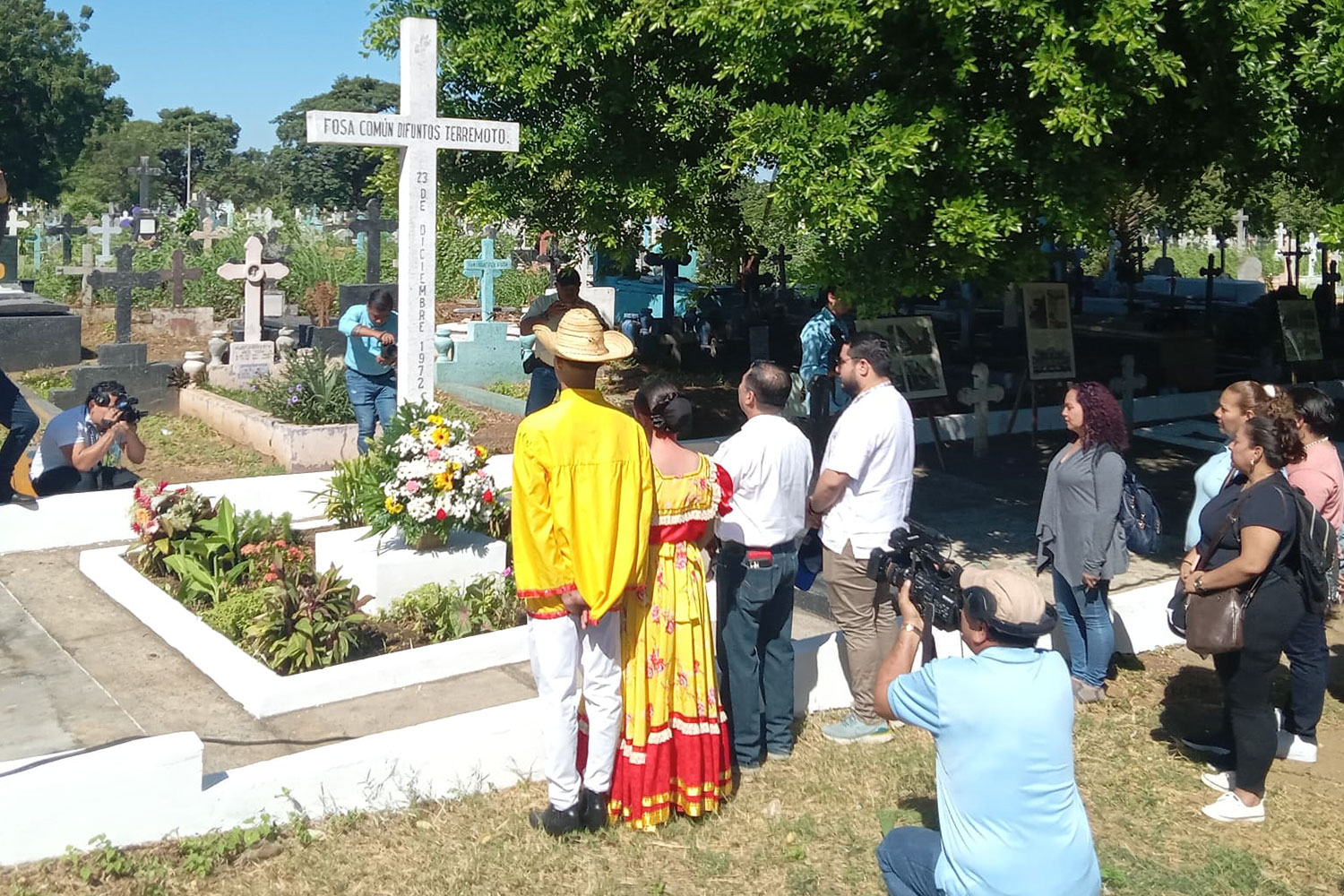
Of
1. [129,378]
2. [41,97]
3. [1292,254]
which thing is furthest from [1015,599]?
[41,97]

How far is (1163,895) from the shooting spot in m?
4.39

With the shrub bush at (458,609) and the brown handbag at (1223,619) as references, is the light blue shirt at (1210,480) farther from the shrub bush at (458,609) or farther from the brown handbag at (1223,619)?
the shrub bush at (458,609)

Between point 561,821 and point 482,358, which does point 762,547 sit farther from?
point 482,358

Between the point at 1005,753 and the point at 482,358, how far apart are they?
12188 millimetres

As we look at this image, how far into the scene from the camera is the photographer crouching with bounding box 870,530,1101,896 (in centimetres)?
326

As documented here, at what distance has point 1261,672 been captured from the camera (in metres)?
5.00

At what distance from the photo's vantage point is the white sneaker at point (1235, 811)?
196 inches

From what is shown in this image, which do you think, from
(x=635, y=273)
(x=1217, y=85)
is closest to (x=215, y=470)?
(x=1217, y=85)

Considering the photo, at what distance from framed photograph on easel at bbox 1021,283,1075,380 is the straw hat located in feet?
26.3

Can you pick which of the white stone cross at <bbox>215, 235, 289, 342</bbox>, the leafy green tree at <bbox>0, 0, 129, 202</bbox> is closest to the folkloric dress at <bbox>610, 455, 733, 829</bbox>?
the white stone cross at <bbox>215, 235, 289, 342</bbox>

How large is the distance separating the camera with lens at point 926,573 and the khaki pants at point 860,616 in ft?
1.75

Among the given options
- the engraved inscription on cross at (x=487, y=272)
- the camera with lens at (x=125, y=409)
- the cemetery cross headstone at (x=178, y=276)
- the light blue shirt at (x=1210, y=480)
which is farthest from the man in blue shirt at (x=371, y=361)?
the cemetery cross headstone at (x=178, y=276)

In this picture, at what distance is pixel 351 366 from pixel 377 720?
4.49 metres

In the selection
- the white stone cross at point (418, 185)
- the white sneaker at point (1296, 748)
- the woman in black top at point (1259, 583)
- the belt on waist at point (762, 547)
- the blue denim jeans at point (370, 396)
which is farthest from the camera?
the blue denim jeans at point (370, 396)
